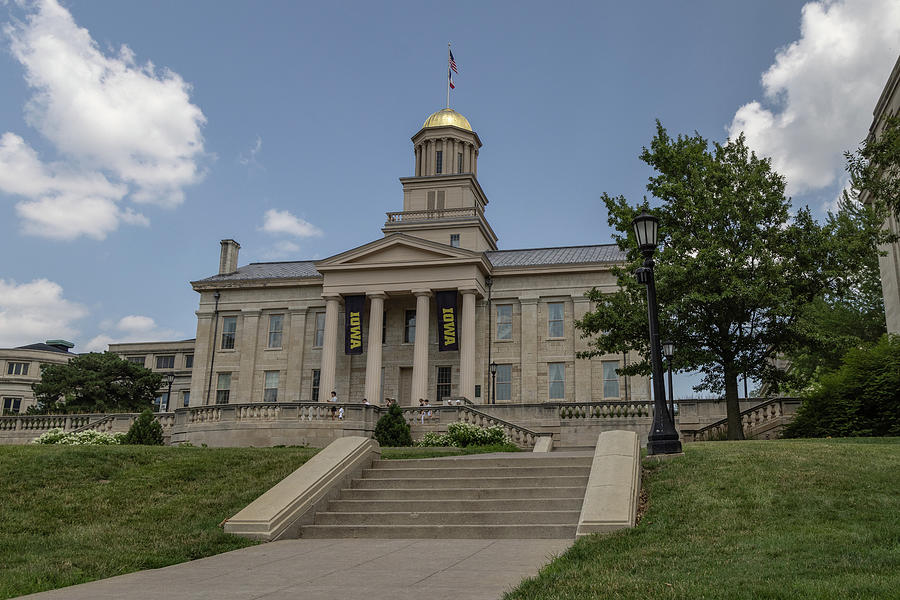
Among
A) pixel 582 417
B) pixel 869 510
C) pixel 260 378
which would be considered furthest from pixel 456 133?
pixel 869 510

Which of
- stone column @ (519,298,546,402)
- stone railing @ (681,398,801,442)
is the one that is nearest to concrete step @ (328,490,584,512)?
stone railing @ (681,398,801,442)

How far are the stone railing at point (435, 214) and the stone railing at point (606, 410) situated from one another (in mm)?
24131

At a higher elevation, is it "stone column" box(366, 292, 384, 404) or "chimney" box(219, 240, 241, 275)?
"chimney" box(219, 240, 241, 275)

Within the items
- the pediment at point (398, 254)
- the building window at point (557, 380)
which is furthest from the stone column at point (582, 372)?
the pediment at point (398, 254)

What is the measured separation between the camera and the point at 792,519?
1035 centimetres

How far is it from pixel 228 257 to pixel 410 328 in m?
17.3

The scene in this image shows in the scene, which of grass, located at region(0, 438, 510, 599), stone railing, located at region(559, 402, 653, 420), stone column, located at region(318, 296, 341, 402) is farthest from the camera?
stone column, located at region(318, 296, 341, 402)

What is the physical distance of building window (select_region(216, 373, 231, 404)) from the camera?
5462 centimetres

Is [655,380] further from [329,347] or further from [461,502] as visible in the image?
[329,347]

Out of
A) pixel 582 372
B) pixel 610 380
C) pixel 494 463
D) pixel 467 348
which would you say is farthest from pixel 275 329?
pixel 494 463

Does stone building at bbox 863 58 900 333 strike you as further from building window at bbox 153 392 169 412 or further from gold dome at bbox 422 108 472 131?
building window at bbox 153 392 169 412

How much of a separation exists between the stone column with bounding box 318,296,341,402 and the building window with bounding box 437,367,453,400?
716cm

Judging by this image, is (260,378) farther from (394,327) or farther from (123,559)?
(123,559)

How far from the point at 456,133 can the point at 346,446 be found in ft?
157
